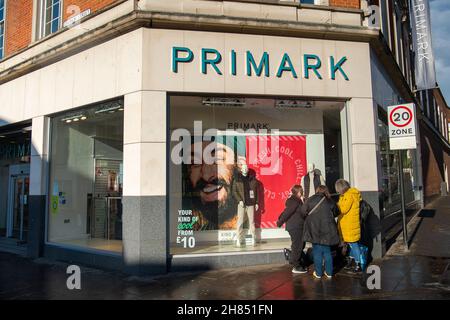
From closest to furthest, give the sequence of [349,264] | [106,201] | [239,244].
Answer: [349,264], [239,244], [106,201]

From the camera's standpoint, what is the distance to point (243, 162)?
8914mm

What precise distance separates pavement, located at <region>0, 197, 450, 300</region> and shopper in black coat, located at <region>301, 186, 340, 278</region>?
33 cm

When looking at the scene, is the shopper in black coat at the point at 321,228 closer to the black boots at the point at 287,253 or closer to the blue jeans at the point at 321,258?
the blue jeans at the point at 321,258

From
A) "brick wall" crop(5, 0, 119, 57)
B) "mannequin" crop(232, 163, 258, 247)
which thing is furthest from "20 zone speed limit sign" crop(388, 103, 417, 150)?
"brick wall" crop(5, 0, 119, 57)

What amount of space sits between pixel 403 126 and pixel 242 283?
5242 mm

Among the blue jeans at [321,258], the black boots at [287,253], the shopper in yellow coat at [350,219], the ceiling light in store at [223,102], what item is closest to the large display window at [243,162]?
the ceiling light in store at [223,102]

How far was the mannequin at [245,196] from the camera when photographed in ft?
28.6

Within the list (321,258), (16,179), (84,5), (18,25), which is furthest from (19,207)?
(321,258)

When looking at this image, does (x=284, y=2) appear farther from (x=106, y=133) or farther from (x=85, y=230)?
(x=85, y=230)

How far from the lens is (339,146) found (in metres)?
8.63

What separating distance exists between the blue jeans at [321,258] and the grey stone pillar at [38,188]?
6610mm

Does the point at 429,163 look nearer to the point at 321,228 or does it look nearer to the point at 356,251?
the point at 356,251

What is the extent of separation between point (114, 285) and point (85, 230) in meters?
3.63

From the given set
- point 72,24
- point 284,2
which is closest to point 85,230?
point 72,24
